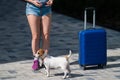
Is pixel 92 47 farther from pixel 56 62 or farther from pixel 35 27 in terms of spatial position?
pixel 35 27

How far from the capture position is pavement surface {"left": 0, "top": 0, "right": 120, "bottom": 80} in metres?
8.46

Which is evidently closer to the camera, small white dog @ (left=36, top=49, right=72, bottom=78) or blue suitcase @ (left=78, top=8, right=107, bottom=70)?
small white dog @ (left=36, top=49, right=72, bottom=78)

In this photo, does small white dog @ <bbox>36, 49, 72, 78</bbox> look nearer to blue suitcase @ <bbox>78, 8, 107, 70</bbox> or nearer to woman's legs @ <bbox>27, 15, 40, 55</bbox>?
woman's legs @ <bbox>27, 15, 40, 55</bbox>

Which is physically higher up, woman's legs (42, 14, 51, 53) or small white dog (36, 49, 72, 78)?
woman's legs (42, 14, 51, 53)

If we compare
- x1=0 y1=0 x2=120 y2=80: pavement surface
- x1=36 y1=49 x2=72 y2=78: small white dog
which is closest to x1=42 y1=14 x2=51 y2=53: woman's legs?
x1=36 y1=49 x2=72 y2=78: small white dog

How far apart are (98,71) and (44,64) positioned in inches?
41.0

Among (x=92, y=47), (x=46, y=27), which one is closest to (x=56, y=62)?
(x=46, y=27)

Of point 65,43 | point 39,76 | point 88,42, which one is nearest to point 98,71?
point 88,42

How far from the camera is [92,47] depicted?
874 centimetres

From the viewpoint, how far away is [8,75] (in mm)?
8430

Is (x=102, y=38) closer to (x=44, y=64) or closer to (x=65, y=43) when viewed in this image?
(x=44, y=64)

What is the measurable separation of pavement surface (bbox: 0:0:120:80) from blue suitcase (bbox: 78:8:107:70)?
158mm

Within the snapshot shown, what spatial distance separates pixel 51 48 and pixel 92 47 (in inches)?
82.5

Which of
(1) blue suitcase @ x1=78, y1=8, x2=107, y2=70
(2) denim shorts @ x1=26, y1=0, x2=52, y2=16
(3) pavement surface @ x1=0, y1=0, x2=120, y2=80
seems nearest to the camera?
(2) denim shorts @ x1=26, y1=0, x2=52, y2=16
